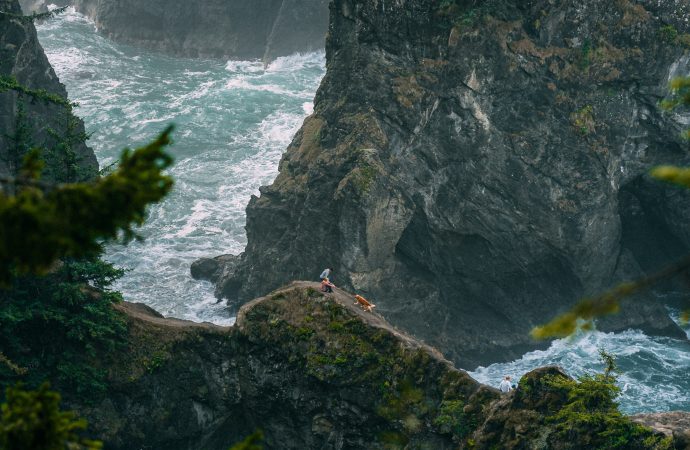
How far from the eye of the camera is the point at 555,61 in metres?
41.9

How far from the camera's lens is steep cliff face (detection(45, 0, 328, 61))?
88.7m

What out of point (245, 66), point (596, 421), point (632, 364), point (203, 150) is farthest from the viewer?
point (245, 66)

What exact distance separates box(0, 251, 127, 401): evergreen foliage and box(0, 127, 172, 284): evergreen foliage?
18151mm

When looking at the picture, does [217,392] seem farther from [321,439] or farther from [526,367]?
[526,367]

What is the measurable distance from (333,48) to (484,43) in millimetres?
9122

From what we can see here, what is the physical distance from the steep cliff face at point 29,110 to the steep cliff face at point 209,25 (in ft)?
125

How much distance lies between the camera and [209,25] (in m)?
89.1

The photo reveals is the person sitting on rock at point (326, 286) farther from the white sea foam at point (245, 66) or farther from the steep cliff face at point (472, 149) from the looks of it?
the white sea foam at point (245, 66)

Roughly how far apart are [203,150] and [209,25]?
2960cm

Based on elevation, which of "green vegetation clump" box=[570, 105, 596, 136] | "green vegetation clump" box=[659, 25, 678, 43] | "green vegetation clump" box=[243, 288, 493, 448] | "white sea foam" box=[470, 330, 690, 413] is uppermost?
"green vegetation clump" box=[659, 25, 678, 43]

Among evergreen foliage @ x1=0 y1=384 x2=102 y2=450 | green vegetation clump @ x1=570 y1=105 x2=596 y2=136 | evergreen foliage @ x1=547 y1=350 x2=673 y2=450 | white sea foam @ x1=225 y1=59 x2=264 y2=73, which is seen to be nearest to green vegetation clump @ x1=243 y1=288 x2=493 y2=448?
evergreen foliage @ x1=547 y1=350 x2=673 y2=450

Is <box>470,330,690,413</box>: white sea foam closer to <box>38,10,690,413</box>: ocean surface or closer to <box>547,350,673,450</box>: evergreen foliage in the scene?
<box>38,10,690,413</box>: ocean surface

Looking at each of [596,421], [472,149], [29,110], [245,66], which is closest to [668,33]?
[472,149]

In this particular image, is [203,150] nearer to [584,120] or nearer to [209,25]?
[209,25]
